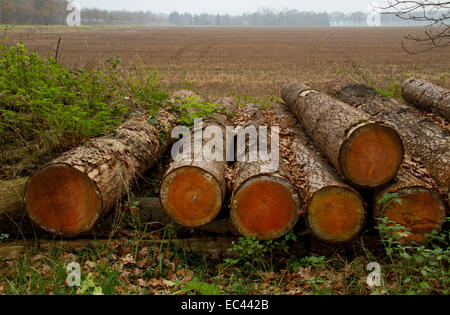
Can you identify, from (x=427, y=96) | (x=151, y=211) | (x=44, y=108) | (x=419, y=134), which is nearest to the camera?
(x=151, y=211)

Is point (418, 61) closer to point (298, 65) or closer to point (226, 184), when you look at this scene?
point (298, 65)

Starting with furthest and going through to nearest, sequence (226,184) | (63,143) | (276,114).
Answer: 1. (276,114)
2. (63,143)
3. (226,184)

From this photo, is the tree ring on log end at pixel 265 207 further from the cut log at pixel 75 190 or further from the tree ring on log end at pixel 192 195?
the cut log at pixel 75 190

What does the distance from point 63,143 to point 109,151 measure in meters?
1.18

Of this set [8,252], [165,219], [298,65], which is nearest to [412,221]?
[165,219]

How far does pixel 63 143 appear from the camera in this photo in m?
4.85

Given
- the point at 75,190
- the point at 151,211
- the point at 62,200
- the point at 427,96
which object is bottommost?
the point at 151,211

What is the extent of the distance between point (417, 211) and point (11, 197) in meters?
4.57

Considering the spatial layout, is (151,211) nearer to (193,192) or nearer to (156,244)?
(156,244)

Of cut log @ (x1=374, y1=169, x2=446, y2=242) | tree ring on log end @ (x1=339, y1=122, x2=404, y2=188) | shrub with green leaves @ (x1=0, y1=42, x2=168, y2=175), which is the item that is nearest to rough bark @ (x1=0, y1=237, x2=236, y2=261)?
shrub with green leaves @ (x1=0, y1=42, x2=168, y2=175)

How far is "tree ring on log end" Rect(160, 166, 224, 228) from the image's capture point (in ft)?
12.0

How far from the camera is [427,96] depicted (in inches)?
243

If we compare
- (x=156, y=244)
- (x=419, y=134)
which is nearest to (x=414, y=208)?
(x=419, y=134)

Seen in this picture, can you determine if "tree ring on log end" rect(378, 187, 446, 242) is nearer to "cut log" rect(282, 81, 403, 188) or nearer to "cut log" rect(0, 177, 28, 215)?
"cut log" rect(282, 81, 403, 188)
